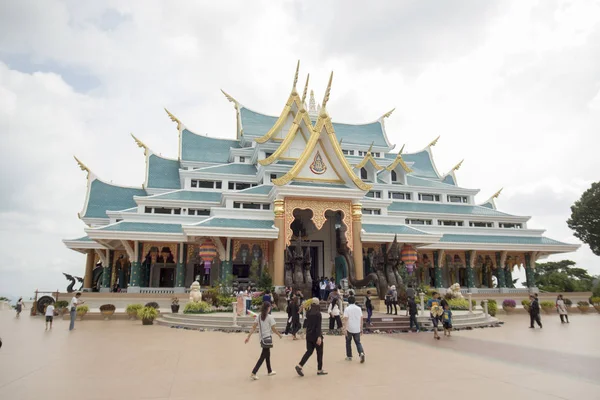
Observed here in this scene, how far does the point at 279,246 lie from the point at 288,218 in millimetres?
1632

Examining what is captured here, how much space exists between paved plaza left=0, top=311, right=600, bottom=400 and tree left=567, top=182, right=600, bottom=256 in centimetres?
3435

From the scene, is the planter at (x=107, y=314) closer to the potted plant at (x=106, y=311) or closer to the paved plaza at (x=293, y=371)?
the potted plant at (x=106, y=311)

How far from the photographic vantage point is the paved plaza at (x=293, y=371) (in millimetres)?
5488

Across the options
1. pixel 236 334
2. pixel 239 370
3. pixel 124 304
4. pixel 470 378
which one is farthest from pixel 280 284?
pixel 470 378

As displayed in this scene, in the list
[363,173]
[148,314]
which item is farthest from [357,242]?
[148,314]

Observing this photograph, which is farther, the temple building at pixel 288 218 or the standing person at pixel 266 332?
the temple building at pixel 288 218

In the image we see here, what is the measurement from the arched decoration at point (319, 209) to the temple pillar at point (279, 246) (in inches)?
10.8

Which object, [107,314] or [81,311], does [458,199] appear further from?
[81,311]

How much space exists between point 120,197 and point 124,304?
31.2ft

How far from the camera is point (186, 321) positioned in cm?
1519

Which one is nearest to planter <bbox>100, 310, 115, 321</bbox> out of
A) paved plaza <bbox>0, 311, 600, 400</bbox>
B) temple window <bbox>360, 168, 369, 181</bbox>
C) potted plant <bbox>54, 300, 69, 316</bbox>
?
potted plant <bbox>54, 300, 69, 316</bbox>

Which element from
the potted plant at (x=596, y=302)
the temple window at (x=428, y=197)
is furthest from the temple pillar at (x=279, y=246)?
the potted plant at (x=596, y=302)

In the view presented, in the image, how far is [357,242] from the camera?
68.9 feet

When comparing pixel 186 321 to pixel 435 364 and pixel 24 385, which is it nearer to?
pixel 24 385
